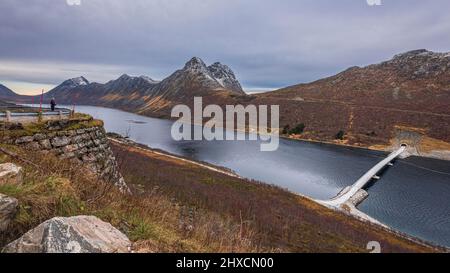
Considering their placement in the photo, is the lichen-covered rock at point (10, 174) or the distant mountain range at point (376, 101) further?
the distant mountain range at point (376, 101)

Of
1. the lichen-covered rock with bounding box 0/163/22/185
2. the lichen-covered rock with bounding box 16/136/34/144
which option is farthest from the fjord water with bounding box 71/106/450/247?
the lichen-covered rock with bounding box 0/163/22/185

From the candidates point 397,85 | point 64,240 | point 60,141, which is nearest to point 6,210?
point 64,240

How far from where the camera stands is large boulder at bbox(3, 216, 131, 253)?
3867 mm

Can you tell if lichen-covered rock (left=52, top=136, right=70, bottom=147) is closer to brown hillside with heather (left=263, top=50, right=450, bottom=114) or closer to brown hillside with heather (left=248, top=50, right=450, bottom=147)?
brown hillside with heather (left=248, top=50, right=450, bottom=147)

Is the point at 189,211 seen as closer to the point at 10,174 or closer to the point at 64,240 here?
the point at 10,174

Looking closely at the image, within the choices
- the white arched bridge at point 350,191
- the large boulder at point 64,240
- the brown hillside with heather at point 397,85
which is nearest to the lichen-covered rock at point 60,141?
the large boulder at point 64,240

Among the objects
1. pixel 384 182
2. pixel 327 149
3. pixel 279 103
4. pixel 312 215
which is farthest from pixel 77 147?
pixel 279 103

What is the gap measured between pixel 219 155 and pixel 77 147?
51.6m

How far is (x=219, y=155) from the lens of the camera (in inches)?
2566

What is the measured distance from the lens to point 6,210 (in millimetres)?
4457

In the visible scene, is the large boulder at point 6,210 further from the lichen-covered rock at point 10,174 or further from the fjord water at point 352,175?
the fjord water at point 352,175

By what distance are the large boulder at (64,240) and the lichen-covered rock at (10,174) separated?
79.7 inches

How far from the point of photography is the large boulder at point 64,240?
3867 mm
